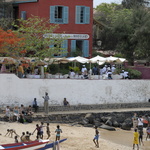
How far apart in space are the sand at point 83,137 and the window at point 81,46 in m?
12.7

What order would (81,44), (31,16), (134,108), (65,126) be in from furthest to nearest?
1. (81,44)
2. (31,16)
3. (134,108)
4. (65,126)

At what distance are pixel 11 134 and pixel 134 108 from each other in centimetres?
1565

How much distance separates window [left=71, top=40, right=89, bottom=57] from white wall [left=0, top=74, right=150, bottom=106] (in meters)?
6.84

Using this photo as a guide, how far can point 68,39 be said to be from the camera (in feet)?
155

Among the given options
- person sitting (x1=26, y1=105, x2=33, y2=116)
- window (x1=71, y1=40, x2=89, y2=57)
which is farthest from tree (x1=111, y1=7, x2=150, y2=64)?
person sitting (x1=26, y1=105, x2=33, y2=116)

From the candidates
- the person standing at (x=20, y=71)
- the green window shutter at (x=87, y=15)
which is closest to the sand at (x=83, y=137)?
the person standing at (x=20, y=71)

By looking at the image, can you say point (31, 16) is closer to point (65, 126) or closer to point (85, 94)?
point (85, 94)

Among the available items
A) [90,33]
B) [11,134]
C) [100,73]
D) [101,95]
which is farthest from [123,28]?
[11,134]

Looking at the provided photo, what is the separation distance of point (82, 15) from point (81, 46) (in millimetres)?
3371

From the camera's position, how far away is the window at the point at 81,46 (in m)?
47.3

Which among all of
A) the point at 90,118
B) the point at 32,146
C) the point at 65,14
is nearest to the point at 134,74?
the point at 65,14

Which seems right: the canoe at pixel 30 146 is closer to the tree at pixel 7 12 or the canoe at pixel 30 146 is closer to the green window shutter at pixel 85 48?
the tree at pixel 7 12

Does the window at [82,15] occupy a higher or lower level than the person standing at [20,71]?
higher

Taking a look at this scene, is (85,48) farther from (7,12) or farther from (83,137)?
(83,137)
